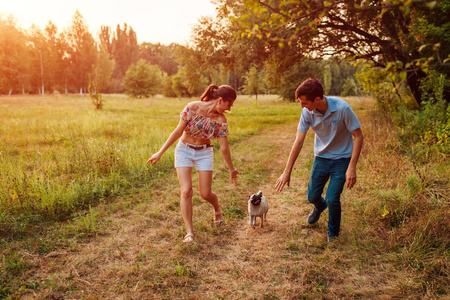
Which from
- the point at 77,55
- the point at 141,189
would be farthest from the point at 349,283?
the point at 77,55

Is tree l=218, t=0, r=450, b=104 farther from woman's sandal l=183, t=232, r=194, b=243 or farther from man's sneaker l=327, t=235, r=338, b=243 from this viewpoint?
woman's sandal l=183, t=232, r=194, b=243

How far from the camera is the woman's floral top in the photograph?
3857mm

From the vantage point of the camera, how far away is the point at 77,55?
2073 inches

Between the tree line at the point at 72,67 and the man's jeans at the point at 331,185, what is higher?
the tree line at the point at 72,67

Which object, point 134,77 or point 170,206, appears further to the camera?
point 134,77

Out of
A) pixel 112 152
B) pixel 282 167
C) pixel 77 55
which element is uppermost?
pixel 77 55

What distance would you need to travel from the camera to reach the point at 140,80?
139ft

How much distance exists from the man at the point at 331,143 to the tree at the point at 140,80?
42.0 m

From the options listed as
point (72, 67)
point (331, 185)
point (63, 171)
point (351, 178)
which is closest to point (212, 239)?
point (331, 185)

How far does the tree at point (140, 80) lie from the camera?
42219 millimetres

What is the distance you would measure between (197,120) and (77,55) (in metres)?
58.5

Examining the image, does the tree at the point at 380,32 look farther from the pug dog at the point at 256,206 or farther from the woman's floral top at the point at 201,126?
the pug dog at the point at 256,206

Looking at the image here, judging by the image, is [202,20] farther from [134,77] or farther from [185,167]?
[134,77]

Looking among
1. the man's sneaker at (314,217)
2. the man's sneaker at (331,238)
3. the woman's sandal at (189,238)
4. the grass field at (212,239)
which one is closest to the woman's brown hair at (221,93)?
the woman's sandal at (189,238)
